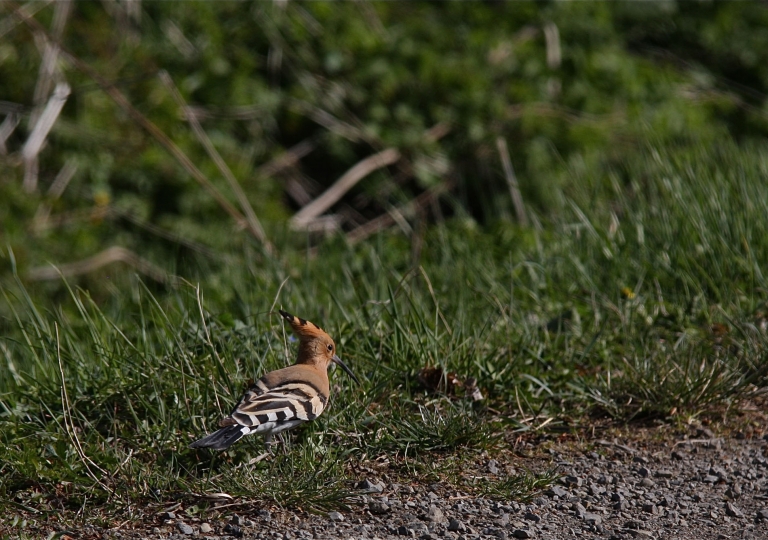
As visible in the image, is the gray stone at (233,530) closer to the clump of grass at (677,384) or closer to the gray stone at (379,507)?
the gray stone at (379,507)

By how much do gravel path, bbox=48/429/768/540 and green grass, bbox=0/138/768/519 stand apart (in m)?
0.09

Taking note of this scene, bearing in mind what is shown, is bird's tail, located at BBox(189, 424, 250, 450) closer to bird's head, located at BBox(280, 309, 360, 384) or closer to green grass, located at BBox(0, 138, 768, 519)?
green grass, located at BBox(0, 138, 768, 519)

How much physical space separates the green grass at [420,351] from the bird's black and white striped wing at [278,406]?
137 millimetres

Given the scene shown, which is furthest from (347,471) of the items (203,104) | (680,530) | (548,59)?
(548,59)

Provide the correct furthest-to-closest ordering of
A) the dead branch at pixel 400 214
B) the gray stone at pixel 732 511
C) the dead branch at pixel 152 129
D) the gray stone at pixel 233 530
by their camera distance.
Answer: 1. the dead branch at pixel 400 214
2. the dead branch at pixel 152 129
3. the gray stone at pixel 732 511
4. the gray stone at pixel 233 530

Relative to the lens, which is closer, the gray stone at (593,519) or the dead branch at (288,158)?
the gray stone at (593,519)

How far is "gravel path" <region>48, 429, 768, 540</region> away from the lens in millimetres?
3086

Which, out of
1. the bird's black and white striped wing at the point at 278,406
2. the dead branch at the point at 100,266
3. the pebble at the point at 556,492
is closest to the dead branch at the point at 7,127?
the dead branch at the point at 100,266

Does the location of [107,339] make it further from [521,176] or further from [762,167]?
[521,176]

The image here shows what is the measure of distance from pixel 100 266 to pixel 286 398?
3777 millimetres

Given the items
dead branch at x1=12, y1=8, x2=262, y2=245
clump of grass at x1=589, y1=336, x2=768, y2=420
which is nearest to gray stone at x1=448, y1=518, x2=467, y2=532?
clump of grass at x1=589, y1=336, x2=768, y2=420

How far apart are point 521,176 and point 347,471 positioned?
421 centimetres

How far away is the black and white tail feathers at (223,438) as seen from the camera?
3.05 meters

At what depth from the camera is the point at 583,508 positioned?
10.7ft
